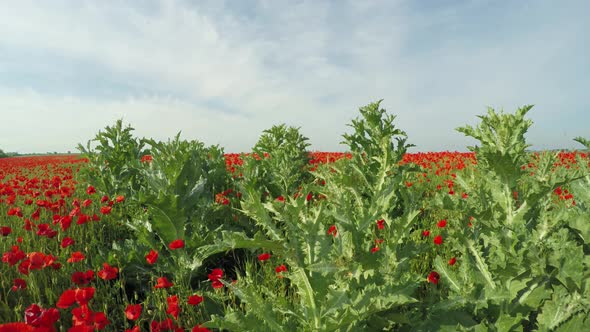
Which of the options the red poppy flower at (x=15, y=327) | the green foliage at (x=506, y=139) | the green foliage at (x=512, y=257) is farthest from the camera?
the green foliage at (x=506, y=139)

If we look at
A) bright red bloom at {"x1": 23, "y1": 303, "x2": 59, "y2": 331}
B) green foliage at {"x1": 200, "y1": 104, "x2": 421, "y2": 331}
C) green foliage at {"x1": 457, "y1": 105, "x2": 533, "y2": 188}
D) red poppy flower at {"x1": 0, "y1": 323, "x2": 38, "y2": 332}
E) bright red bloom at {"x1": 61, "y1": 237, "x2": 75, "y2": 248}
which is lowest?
bright red bloom at {"x1": 23, "y1": 303, "x2": 59, "y2": 331}

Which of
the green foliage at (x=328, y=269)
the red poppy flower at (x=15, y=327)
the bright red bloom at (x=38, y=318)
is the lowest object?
the bright red bloom at (x=38, y=318)

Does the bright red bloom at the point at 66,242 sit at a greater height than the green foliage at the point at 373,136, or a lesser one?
lesser

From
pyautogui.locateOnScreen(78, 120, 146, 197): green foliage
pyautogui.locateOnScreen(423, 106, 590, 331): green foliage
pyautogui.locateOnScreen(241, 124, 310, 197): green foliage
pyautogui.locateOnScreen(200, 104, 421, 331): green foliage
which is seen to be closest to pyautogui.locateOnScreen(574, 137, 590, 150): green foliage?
pyautogui.locateOnScreen(423, 106, 590, 331): green foliage

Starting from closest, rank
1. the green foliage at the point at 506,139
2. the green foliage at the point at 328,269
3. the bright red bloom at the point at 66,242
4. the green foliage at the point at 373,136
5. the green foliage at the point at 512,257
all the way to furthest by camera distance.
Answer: the green foliage at the point at 328,269 → the green foliage at the point at 512,257 → the green foliage at the point at 506,139 → the bright red bloom at the point at 66,242 → the green foliage at the point at 373,136

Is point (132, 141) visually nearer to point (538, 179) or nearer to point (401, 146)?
point (401, 146)

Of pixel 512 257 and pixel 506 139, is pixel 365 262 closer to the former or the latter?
pixel 512 257

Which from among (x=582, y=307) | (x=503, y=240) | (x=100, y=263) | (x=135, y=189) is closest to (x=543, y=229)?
(x=503, y=240)

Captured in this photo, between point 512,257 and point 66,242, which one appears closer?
point 512,257

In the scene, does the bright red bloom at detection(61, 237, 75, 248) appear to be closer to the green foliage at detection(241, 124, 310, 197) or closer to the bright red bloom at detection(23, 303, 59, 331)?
the bright red bloom at detection(23, 303, 59, 331)

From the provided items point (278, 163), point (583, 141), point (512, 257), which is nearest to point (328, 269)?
point (512, 257)

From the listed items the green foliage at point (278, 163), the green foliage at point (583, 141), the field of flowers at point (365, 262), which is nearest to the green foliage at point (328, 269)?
the field of flowers at point (365, 262)

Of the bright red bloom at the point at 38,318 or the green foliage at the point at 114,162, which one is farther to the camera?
the green foliage at the point at 114,162

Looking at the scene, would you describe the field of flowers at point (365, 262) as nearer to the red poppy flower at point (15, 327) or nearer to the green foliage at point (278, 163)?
the red poppy flower at point (15, 327)
